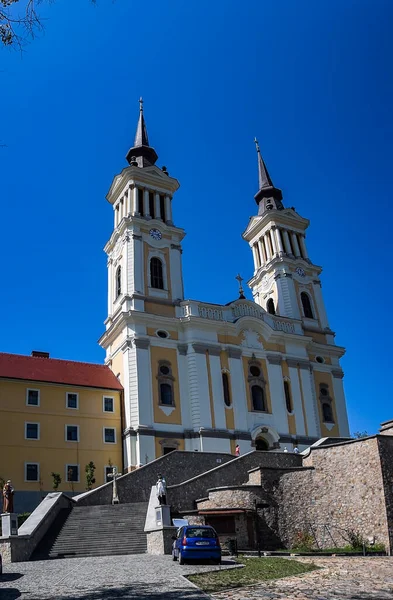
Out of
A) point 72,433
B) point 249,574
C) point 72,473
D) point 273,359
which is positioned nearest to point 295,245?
point 273,359

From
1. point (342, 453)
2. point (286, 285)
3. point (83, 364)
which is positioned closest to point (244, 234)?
point (286, 285)

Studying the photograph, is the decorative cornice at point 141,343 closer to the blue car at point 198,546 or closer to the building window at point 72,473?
the building window at point 72,473

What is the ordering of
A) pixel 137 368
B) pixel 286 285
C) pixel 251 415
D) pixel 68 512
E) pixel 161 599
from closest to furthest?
pixel 161 599 < pixel 68 512 < pixel 137 368 < pixel 251 415 < pixel 286 285

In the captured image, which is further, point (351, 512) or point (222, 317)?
point (222, 317)

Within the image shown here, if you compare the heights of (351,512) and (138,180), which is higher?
(138,180)

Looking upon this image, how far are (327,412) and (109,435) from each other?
18920 millimetres

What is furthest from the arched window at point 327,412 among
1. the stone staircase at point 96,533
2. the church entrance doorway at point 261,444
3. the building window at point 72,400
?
the stone staircase at point 96,533

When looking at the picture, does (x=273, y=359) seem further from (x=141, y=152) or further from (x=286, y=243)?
(x=141, y=152)

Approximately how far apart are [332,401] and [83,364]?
21.1 meters

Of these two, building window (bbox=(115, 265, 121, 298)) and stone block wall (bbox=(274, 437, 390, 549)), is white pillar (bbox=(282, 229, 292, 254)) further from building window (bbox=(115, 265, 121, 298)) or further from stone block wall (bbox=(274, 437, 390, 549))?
stone block wall (bbox=(274, 437, 390, 549))

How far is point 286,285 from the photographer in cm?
5394

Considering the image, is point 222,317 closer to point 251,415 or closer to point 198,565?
point 251,415

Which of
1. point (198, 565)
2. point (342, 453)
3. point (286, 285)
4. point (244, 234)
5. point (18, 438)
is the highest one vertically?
point (244, 234)

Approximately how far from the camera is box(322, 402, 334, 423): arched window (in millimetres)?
48469
